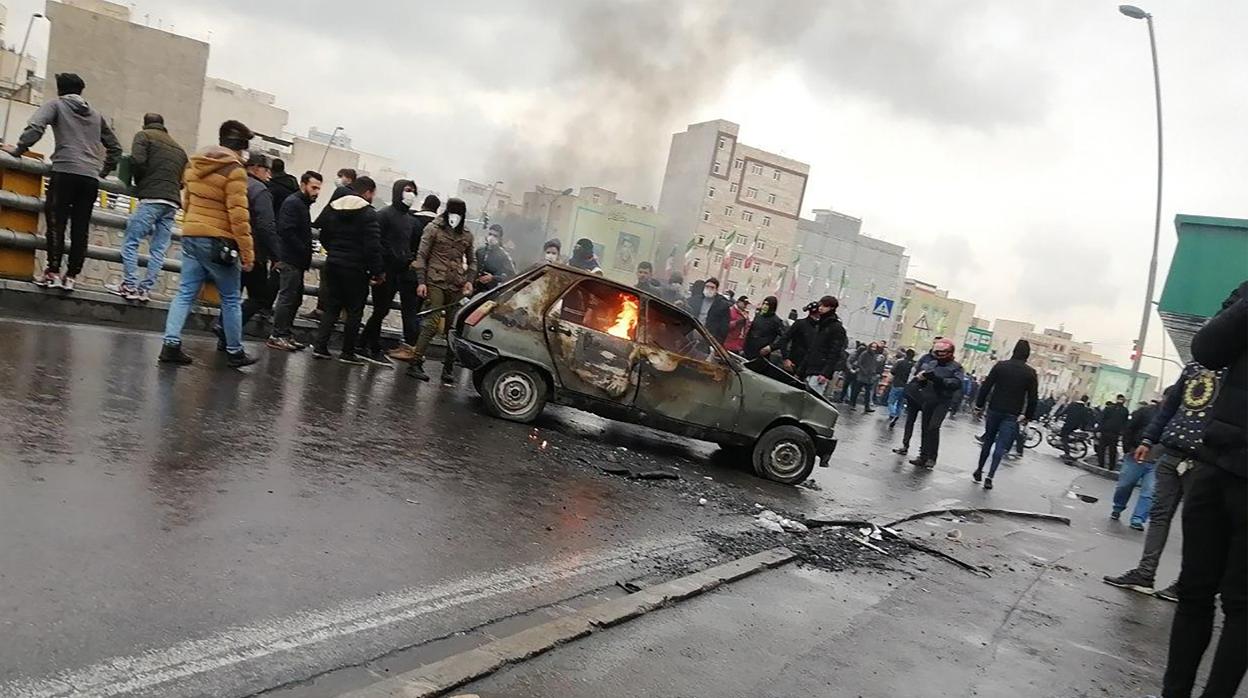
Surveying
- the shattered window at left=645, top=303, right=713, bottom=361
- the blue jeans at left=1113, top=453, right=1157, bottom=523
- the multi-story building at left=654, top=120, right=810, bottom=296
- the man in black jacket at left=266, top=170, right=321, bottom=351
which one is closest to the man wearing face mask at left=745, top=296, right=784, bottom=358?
the shattered window at left=645, top=303, right=713, bottom=361

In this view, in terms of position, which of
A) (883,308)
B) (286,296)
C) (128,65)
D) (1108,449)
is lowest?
(1108,449)

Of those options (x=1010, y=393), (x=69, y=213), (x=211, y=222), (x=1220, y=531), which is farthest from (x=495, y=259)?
(x=1220, y=531)

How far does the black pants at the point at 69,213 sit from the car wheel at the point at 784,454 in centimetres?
690

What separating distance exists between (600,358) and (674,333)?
756 millimetres

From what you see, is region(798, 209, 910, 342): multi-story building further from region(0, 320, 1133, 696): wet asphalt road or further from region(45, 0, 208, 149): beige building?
region(0, 320, 1133, 696): wet asphalt road

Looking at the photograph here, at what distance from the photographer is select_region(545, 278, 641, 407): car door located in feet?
24.7

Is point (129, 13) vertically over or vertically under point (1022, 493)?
over

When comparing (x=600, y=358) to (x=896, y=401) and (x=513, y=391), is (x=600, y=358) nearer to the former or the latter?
(x=513, y=391)

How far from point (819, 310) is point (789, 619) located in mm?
7983

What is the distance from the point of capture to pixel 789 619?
4.36 m

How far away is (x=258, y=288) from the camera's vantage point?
8984 millimetres

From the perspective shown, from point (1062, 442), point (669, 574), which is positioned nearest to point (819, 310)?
point (669, 574)

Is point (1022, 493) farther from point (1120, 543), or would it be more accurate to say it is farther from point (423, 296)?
point (423, 296)

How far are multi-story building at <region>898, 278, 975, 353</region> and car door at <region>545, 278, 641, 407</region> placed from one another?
78159 mm
